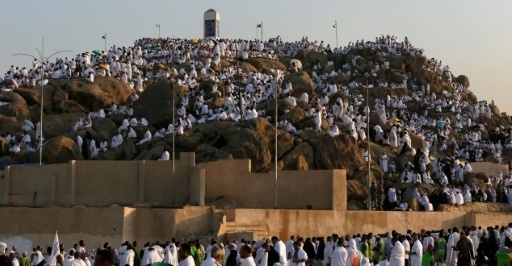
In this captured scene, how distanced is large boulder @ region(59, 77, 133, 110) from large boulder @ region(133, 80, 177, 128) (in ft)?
8.69

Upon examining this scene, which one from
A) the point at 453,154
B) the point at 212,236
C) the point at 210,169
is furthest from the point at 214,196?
the point at 453,154

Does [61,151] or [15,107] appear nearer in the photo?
[61,151]

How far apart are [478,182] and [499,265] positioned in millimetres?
25710

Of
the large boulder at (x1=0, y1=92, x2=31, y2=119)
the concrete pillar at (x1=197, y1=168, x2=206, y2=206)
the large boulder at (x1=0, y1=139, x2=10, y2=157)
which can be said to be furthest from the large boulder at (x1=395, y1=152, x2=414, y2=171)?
the large boulder at (x1=0, y1=92, x2=31, y2=119)

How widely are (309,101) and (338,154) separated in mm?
13974

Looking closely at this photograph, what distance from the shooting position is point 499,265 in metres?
20.0

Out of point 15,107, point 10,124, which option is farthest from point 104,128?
point 15,107

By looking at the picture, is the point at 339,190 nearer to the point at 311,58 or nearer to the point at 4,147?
the point at 4,147

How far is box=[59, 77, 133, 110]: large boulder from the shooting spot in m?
52.0

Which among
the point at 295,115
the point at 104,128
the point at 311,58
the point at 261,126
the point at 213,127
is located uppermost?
the point at 311,58

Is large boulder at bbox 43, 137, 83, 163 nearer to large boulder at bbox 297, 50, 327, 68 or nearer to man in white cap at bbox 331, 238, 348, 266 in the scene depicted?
man in white cap at bbox 331, 238, 348, 266

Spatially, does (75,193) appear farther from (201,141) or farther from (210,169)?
(201,141)

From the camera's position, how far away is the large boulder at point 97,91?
171 feet

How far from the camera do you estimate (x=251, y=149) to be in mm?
39906
